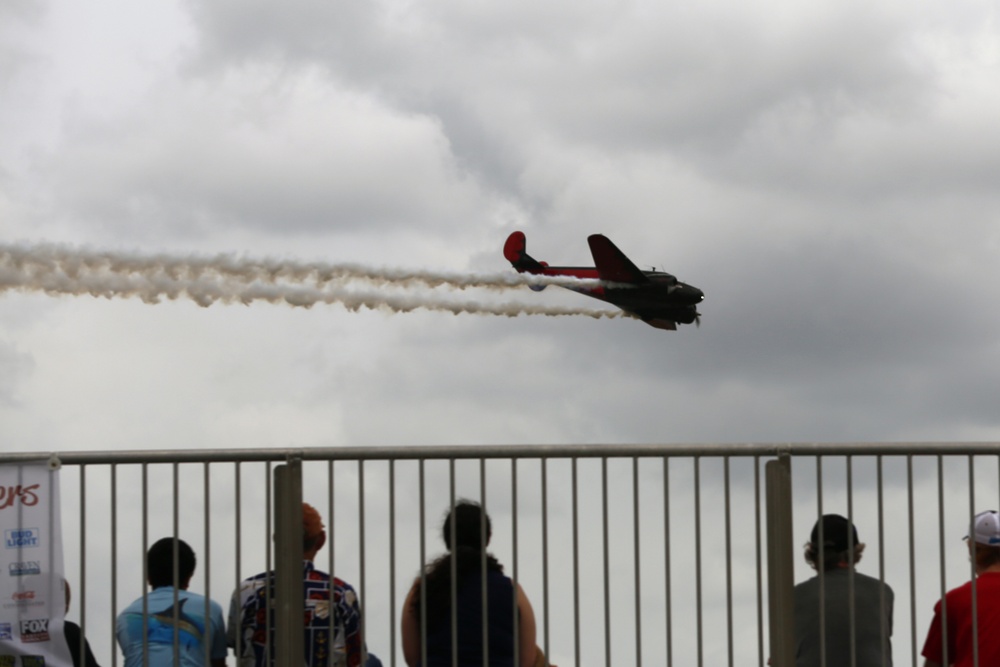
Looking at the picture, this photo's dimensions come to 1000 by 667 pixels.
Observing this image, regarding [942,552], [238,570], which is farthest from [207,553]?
[942,552]

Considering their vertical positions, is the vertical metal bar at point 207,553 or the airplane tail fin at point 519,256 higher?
the airplane tail fin at point 519,256

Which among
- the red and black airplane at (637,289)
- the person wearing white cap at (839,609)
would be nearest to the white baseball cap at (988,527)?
the person wearing white cap at (839,609)

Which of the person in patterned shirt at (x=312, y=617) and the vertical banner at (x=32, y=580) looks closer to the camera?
the person in patterned shirt at (x=312, y=617)

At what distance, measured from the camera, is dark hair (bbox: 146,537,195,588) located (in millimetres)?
6496

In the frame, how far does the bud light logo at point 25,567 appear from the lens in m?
6.62

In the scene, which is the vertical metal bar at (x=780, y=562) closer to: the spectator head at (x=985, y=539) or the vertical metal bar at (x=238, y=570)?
the spectator head at (x=985, y=539)

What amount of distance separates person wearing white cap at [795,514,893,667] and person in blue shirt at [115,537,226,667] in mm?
2809

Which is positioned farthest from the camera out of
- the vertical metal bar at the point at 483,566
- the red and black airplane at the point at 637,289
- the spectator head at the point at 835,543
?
the red and black airplane at the point at 637,289

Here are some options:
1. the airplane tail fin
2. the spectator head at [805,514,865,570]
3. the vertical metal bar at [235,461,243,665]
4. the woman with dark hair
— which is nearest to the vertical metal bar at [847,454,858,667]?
the spectator head at [805,514,865,570]

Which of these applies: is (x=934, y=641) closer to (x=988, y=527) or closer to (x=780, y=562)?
(x=988, y=527)

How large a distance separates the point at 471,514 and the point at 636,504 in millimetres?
767

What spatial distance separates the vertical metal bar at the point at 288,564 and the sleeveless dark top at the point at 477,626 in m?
0.64

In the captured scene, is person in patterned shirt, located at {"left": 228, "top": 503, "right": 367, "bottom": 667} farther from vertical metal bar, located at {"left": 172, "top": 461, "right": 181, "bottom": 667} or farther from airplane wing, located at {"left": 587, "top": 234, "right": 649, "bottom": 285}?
airplane wing, located at {"left": 587, "top": 234, "right": 649, "bottom": 285}

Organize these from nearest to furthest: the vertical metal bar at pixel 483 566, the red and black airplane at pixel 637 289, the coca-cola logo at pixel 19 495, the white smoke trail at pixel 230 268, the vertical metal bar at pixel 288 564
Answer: the vertical metal bar at pixel 483 566
the vertical metal bar at pixel 288 564
the coca-cola logo at pixel 19 495
the white smoke trail at pixel 230 268
the red and black airplane at pixel 637 289
